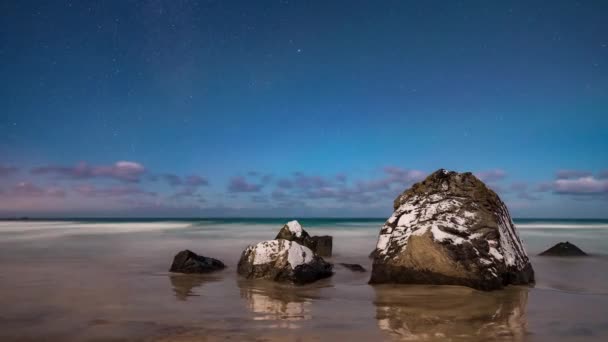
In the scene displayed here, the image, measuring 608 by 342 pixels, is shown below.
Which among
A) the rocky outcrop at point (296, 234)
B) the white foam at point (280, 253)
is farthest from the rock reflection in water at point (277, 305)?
the rocky outcrop at point (296, 234)

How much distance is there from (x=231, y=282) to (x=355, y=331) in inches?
139

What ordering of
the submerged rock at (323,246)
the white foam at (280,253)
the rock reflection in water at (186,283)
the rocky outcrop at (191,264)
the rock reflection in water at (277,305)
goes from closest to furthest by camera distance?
the rock reflection in water at (277,305), the rock reflection in water at (186,283), the white foam at (280,253), the rocky outcrop at (191,264), the submerged rock at (323,246)

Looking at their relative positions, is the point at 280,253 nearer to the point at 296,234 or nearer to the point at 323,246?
the point at 296,234

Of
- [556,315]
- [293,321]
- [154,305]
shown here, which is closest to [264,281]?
[154,305]

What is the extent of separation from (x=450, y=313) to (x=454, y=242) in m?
1.87

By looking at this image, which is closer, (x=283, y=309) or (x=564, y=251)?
(x=283, y=309)

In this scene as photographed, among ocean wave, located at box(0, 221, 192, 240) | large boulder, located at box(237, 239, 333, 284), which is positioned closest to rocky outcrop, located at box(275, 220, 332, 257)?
large boulder, located at box(237, 239, 333, 284)

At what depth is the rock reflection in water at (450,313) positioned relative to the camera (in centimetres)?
368

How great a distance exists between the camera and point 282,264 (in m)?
6.90

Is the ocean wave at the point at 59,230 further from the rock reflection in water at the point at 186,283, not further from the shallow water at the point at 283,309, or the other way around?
the shallow water at the point at 283,309

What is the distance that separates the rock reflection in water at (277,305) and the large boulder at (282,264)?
427mm

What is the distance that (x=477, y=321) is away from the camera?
162 inches

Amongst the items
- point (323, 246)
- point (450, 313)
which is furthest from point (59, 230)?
point (450, 313)

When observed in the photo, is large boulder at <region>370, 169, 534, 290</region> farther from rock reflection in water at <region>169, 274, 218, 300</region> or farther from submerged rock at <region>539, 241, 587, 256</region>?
submerged rock at <region>539, 241, 587, 256</region>
